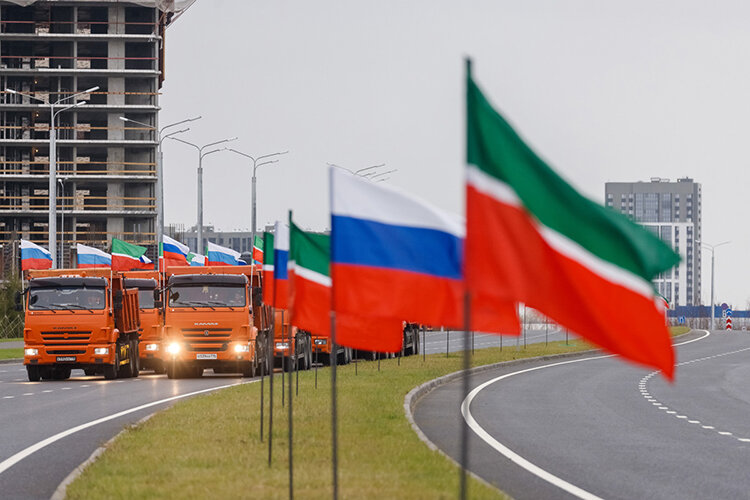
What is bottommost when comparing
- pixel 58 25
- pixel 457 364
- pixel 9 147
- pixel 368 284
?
pixel 457 364

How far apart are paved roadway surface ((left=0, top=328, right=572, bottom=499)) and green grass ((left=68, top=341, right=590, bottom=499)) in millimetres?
587

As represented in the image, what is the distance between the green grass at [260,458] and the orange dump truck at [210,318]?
12.0 metres

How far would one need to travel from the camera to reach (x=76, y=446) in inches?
739

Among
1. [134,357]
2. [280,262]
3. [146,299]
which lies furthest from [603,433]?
[146,299]

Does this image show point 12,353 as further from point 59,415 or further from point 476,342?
point 59,415

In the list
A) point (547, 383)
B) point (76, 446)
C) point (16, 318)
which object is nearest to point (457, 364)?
point (547, 383)

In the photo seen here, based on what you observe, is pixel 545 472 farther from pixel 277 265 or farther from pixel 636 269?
pixel 636 269

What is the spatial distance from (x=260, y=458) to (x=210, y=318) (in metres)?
22.3

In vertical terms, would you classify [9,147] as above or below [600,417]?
above

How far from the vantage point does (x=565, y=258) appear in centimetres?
727

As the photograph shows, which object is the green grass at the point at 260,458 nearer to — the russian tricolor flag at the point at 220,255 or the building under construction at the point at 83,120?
the russian tricolor flag at the point at 220,255

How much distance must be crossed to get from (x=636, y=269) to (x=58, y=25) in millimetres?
109574

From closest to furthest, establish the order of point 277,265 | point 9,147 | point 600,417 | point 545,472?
point 545,472, point 277,265, point 600,417, point 9,147

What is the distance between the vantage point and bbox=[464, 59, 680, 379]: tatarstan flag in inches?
282
